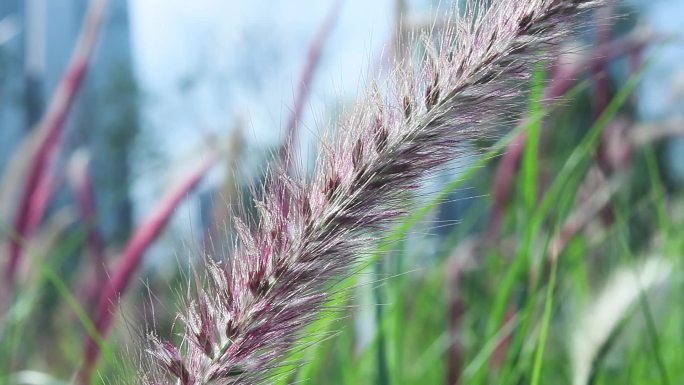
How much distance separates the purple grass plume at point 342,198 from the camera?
0.76 ft

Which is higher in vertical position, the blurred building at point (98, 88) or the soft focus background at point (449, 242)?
the soft focus background at point (449, 242)

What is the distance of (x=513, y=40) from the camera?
268mm

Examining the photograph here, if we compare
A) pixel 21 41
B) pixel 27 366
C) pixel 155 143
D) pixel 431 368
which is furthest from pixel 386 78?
pixel 21 41

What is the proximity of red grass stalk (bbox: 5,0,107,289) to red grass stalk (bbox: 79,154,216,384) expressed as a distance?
81 millimetres

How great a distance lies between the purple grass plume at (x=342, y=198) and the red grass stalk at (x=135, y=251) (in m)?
0.24

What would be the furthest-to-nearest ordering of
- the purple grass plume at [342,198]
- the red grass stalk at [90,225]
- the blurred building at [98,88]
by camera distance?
1. the blurred building at [98,88]
2. the red grass stalk at [90,225]
3. the purple grass plume at [342,198]

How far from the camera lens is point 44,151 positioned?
56 centimetres

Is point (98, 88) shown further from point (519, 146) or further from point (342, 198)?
point (342, 198)

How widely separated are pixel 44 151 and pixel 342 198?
38 centimetres

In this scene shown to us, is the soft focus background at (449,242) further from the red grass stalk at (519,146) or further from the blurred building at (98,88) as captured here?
the blurred building at (98,88)

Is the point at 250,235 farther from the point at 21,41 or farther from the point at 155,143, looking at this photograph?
the point at 21,41

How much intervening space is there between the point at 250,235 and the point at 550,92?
0.37 m

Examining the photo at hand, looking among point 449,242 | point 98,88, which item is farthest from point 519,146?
point 98,88

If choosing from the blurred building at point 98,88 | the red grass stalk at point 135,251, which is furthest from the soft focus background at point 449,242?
the blurred building at point 98,88
